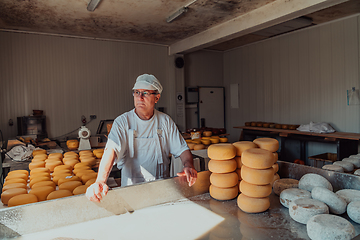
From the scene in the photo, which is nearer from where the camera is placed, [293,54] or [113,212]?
[113,212]

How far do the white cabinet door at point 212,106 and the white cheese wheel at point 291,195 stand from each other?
20.9ft

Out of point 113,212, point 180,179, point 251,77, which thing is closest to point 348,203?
point 180,179

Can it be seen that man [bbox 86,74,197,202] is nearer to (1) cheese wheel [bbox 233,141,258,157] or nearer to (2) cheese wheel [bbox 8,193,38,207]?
(1) cheese wheel [bbox 233,141,258,157]

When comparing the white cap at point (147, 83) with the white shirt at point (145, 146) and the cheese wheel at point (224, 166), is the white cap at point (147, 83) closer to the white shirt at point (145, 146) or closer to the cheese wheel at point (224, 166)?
the white shirt at point (145, 146)

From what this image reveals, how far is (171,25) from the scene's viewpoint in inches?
203

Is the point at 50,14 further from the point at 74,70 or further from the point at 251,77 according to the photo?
the point at 251,77

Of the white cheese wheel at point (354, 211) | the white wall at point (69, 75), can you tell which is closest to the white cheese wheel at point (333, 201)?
the white cheese wheel at point (354, 211)

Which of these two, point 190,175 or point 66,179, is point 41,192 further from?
point 190,175

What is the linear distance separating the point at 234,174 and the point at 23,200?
4.69 feet

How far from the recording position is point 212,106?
7871 mm

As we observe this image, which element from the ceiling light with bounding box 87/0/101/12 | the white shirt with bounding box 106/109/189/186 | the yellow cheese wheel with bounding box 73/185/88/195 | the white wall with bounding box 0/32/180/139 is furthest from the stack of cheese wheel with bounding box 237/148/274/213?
the white wall with bounding box 0/32/180/139

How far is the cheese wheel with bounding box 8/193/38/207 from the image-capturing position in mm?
1655

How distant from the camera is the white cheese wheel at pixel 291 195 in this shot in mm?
1219

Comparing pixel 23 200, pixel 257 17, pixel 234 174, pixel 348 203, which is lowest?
pixel 23 200
